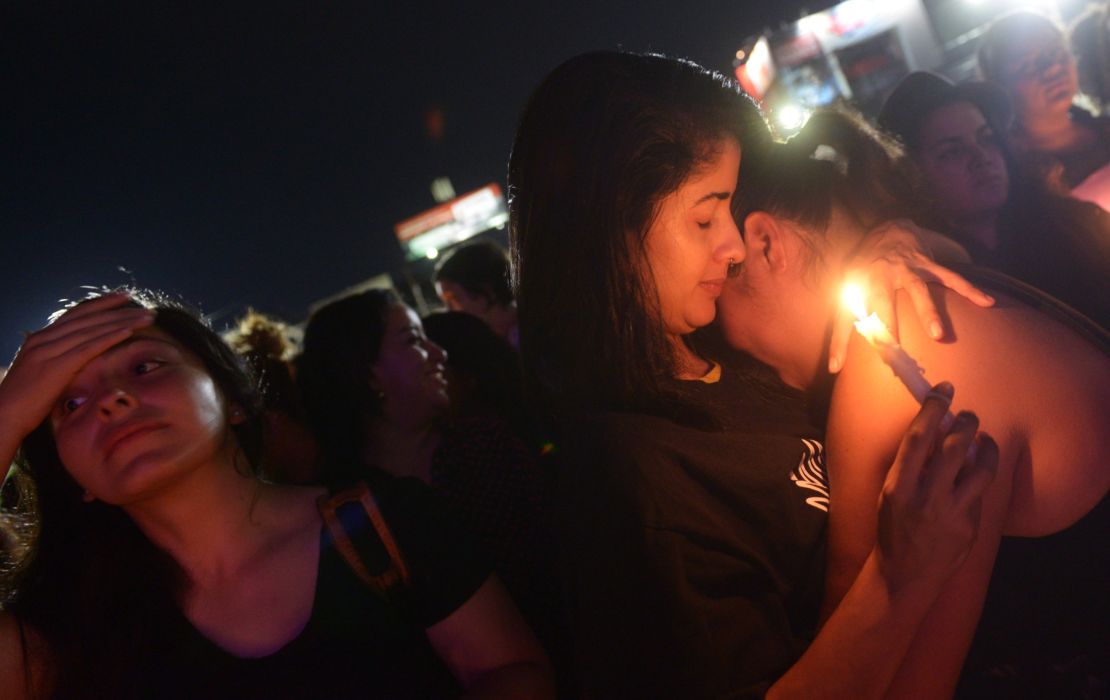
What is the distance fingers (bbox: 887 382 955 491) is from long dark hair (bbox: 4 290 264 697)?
1988mm

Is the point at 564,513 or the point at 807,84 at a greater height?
the point at 807,84

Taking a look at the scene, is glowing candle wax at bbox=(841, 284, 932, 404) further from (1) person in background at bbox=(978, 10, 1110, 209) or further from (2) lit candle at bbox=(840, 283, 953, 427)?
(1) person in background at bbox=(978, 10, 1110, 209)

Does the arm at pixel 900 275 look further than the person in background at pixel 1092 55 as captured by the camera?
No

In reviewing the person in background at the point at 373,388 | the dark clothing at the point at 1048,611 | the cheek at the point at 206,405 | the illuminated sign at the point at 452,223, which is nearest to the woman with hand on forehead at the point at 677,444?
the dark clothing at the point at 1048,611

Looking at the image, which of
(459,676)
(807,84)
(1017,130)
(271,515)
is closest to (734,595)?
(459,676)

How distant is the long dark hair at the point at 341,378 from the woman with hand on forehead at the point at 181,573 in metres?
1.53

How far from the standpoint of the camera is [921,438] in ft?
3.72

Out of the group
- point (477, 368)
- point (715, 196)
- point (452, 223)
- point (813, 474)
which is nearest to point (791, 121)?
point (715, 196)

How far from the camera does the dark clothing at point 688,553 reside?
48.5 inches

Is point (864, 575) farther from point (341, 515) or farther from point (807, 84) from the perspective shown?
point (807, 84)

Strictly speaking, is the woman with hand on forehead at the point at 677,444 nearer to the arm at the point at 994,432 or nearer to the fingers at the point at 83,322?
the arm at the point at 994,432

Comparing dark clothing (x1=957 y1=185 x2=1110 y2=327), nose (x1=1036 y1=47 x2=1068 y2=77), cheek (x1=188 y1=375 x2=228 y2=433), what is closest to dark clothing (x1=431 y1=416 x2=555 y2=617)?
cheek (x1=188 y1=375 x2=228 y2=433)

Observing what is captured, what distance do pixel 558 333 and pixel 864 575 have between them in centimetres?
88

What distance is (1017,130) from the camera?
428 cm
